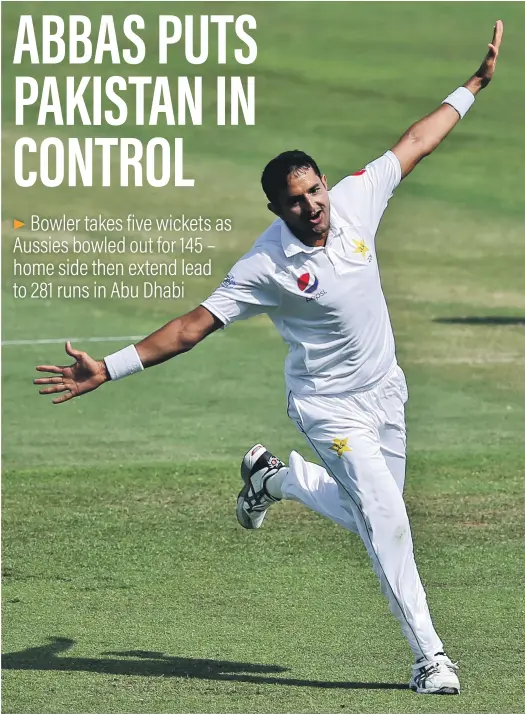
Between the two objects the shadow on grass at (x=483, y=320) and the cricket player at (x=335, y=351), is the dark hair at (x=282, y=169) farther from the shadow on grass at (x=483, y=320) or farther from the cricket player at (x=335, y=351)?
the shadow on grass at (x=483, y=320)

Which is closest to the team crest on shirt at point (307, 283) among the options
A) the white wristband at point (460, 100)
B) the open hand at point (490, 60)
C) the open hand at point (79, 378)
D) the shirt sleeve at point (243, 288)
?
the shirt sleeve at point (243, 288)

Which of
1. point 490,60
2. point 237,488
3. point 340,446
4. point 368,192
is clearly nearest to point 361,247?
point 368,192

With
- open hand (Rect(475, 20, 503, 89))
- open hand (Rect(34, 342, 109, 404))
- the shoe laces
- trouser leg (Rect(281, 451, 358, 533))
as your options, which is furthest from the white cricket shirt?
open hand (Rect(475, 20, 503, 89))

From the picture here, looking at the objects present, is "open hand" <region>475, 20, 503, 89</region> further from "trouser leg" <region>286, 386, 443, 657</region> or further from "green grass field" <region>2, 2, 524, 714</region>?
"green grass field" <region>2, 2, 524, 714</region>

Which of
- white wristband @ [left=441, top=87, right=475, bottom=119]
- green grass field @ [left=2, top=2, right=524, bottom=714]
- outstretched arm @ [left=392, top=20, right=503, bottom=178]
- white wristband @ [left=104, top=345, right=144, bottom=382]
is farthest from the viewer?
white wristband @ [left=441, top=87, right=475, bottom=119]

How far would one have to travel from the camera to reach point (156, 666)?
8367mm

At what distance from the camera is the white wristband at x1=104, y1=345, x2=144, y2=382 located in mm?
7910

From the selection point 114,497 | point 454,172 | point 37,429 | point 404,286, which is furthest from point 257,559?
point 454,172

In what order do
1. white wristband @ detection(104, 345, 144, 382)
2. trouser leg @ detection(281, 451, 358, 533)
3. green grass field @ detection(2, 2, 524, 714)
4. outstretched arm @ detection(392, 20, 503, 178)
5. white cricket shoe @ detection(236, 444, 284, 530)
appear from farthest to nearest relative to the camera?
white cricket shoe @ detection(236, 444, 284, 530), outstretched arm @ detection(392, 20, 503, 178), trouser leg @ detection(281, 451, 358, 533), green grass field @ detection(2, 2, 524, 714), white wristband @ detection(104, 345, 144, 382)

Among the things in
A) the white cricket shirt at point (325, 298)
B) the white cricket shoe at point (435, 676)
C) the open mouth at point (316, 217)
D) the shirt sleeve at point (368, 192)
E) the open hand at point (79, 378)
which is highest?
the shirt sleeve at point (368, 192)

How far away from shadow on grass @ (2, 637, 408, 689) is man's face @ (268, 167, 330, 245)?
224 cm

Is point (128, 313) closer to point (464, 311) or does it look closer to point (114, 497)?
point (464, 311)

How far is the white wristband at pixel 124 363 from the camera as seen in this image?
26.0ft

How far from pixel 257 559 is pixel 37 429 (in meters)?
5.81
